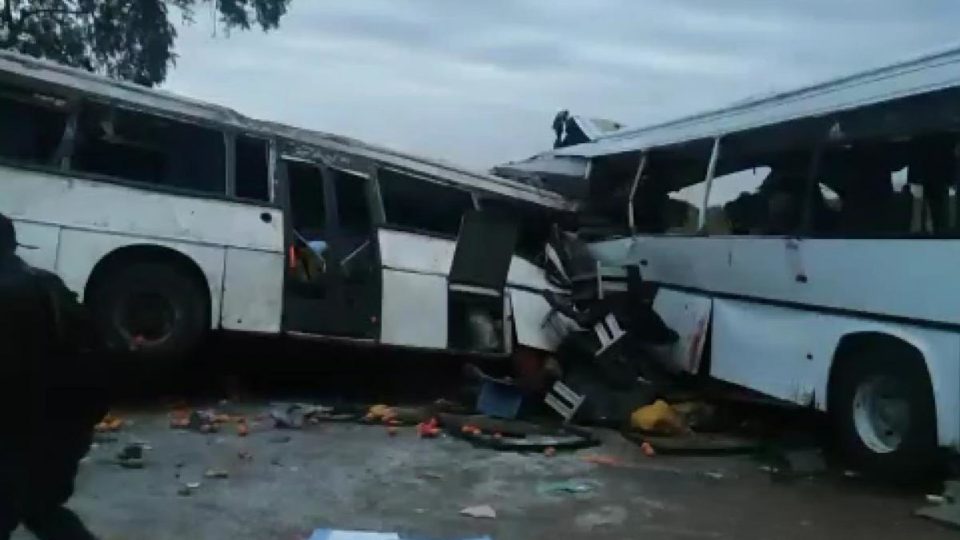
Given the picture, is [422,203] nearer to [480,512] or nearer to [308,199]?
[308,199]

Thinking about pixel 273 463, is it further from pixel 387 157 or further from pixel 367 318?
pixel 387 157

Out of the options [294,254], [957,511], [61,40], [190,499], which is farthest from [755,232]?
[61,40]

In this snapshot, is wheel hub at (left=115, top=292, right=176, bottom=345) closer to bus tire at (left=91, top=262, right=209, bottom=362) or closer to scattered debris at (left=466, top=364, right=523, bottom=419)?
bus tire at (left=91, top=262, right=209, bottom=362)

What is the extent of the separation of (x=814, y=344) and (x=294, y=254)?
13.2 ft

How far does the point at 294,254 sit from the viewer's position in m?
9.88

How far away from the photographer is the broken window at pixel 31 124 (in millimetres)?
9094

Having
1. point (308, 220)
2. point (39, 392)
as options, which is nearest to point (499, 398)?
point (308, 220)

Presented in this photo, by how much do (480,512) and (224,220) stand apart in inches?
154

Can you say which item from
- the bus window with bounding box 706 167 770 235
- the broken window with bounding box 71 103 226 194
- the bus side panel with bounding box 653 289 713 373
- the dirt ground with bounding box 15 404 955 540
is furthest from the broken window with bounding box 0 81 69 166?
the bus window with bounding box 706 167 770 235

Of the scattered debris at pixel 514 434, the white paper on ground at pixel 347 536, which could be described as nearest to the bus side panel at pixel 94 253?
the scattered debris at pixel 514 434

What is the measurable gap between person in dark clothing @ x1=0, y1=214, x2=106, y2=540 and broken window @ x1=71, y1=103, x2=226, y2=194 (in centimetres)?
552

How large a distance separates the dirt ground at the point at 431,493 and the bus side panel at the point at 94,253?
1047 millimetres

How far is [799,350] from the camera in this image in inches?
331

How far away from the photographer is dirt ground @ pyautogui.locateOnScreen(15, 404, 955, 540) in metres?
6.31
